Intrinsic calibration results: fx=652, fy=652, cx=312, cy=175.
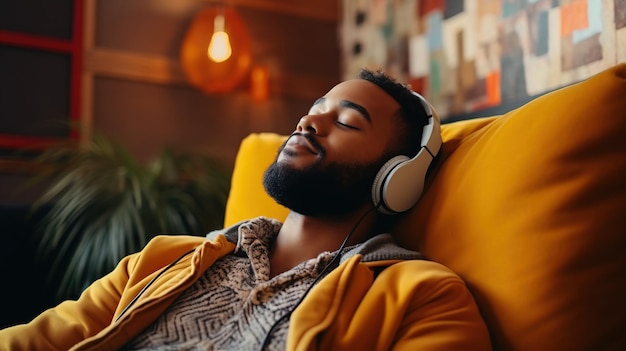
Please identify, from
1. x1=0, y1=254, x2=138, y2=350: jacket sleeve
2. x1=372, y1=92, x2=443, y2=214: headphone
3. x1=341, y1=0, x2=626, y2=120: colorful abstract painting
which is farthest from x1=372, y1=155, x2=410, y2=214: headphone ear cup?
x1=341, y1=0, x2=626, y2=120: colorful abstract painting

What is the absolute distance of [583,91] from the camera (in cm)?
101

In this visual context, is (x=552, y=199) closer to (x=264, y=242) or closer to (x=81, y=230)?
(x=264, y=242)

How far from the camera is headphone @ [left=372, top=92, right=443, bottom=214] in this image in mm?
1228

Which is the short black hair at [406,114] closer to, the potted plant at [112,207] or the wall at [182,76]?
the potted plant at [112,207]

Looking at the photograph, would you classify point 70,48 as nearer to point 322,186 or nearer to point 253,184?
point 253,184

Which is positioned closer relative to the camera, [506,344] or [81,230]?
[506,344]

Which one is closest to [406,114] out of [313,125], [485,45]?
[313,125]

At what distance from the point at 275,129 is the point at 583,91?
236cm

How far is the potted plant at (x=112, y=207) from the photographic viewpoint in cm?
195

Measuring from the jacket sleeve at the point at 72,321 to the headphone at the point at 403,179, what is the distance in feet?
1.72

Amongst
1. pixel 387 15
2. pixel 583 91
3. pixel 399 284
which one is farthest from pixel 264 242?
pixel 387 15

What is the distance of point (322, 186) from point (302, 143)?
10 centimetres

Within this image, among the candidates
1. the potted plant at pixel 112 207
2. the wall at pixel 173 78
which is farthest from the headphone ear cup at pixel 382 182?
the wall at pixel 173 78

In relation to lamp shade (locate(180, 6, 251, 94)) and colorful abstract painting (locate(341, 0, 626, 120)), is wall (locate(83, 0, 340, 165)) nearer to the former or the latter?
lamp shade (locate(180, 6, 251, 94))
